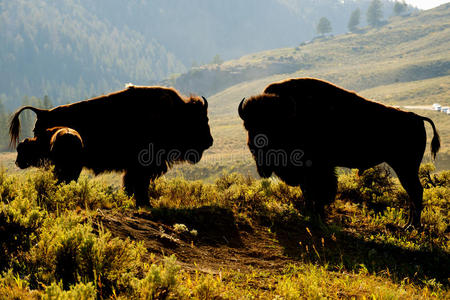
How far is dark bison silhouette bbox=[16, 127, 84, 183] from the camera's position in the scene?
17.0 ft

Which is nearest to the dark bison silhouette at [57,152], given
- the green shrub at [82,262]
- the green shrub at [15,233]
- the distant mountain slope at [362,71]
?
the green shrub at [15,233]

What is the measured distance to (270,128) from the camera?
6.12 metres

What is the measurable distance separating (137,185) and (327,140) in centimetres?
360

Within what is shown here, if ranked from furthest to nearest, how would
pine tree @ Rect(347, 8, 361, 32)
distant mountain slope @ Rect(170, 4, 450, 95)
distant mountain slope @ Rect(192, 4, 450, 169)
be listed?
pine tree @ Rect(347, 8, 361, 32) < distant mountain slope @ Rect(170, 4, 450, 95) < distant mountain slope @ Rect(192, 4, 450, 169)

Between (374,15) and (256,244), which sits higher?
(374,15)

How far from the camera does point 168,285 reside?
8.54 feet

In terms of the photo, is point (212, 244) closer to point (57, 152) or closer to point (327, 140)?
point (57, 152)

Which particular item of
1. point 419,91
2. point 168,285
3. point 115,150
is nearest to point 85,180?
point 115,150

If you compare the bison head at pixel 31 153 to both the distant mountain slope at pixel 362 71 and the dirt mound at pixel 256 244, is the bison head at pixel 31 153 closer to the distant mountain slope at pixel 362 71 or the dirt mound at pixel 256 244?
the dirt mound at pixel 256 244

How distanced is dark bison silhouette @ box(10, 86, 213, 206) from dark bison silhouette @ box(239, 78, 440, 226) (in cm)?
152

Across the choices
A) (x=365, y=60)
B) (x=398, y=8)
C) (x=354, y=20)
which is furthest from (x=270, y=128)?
(x=398, y=8)

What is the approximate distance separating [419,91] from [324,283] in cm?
7761

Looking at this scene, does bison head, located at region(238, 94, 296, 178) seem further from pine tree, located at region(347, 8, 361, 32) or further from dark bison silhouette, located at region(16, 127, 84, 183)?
pine tree, located at region(347, 8, 361, 32)

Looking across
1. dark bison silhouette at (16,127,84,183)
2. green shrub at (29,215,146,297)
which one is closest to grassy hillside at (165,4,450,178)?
dark bison silhouette at (16,127,84,183)
